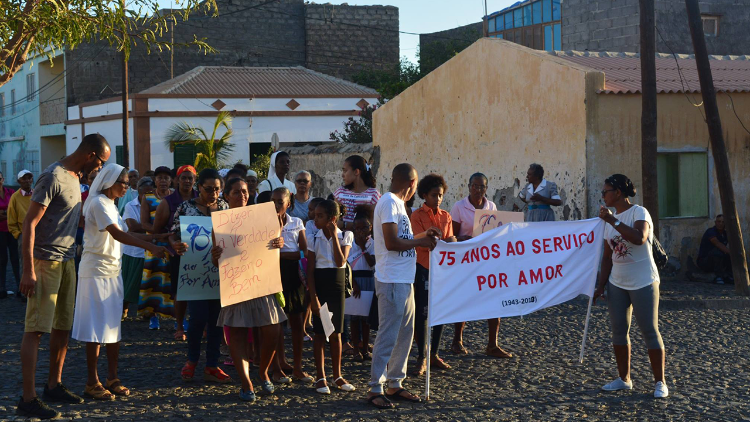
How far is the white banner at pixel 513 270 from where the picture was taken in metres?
6.95

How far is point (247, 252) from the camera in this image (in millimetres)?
6527

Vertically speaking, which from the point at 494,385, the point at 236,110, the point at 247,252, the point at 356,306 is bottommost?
the point at 494,385

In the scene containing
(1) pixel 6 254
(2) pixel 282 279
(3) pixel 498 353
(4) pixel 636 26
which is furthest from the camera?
(4) pixel 636 26

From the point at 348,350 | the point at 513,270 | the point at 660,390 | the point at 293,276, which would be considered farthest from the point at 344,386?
the point at 660,390

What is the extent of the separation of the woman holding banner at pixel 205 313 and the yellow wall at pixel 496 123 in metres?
8.19

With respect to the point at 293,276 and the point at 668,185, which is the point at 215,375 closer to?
the point at 293,276

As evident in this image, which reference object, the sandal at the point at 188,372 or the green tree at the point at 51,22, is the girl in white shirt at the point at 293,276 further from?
the green tree at the point at 51,22

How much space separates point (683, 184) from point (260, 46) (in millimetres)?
28431

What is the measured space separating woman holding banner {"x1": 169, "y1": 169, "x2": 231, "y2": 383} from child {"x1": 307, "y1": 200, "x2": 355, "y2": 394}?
88 centimetres

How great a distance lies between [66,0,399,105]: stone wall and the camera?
38.4 meters

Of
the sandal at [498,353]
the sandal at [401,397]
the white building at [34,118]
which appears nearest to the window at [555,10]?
the sandal at [498,353]

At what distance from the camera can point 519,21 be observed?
30578 mm

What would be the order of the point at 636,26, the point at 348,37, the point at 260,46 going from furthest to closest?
1. the point at 348,37
2. the point at 260,46
3. the point at 636,26

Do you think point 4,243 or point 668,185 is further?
point 668,185
